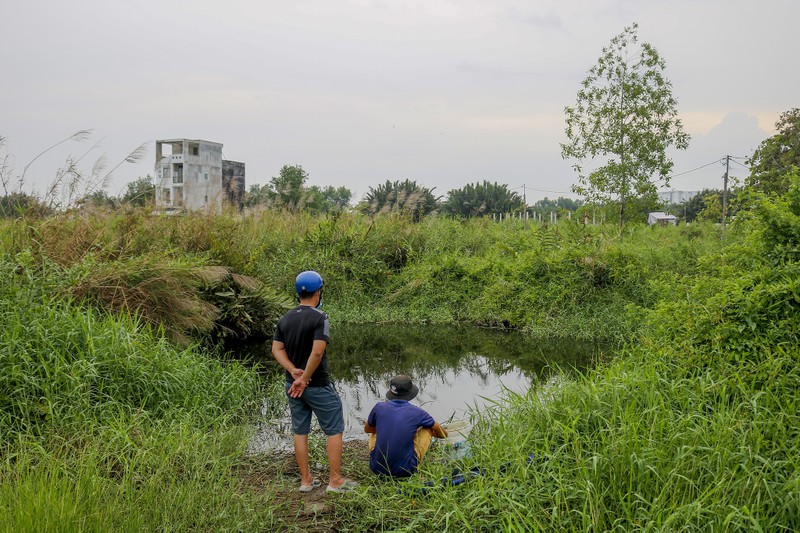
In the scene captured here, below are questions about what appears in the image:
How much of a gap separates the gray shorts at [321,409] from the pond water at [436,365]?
1.01m

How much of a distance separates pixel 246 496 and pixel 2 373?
2.28m

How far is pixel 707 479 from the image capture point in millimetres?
3379

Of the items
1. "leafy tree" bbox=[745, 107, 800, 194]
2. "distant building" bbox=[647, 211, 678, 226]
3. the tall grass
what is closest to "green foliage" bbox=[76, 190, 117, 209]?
the tall grass

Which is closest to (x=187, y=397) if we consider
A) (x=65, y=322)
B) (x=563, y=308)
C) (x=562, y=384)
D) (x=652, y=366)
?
(x=65, y=322)

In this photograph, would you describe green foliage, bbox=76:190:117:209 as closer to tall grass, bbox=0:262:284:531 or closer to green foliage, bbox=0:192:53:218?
green foliage, bbox=0:192:53:218

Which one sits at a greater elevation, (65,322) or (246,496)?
(65,322)

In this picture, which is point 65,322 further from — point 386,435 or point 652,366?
point 652,366

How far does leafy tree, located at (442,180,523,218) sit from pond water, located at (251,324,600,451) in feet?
83.3

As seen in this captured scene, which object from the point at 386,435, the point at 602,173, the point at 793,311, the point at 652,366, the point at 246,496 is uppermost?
the point at 602,173

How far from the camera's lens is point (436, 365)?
29.1 feet

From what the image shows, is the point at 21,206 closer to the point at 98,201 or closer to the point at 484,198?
the point at 98,201

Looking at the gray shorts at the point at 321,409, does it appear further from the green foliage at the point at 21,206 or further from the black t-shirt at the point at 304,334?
the green foliage at the point at 21,206

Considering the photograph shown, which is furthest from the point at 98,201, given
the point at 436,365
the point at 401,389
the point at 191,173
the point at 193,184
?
the point at 191,173

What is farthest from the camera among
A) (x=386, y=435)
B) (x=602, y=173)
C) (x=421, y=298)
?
(x=602, y=173)
